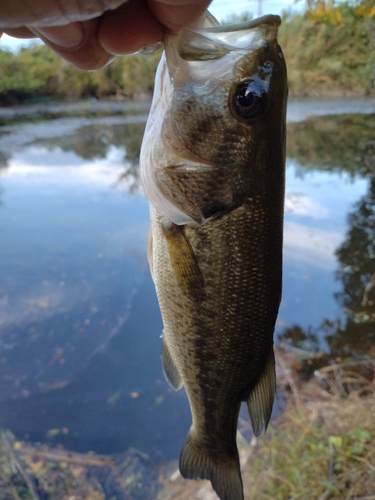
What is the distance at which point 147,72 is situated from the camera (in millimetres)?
22172

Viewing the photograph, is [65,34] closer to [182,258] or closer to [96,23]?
[96,23]

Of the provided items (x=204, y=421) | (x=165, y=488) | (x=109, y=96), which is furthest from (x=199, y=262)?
(x=109, y=96)

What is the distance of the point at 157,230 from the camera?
129 centimetres

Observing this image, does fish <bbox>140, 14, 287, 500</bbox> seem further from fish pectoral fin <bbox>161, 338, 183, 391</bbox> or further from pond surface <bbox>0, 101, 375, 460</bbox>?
pond surface <bbox>0, 101, 375, 460</bbox>

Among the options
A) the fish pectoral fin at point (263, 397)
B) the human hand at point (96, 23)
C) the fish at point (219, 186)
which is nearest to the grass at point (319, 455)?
the fish pectoral fin at point (263, 397)

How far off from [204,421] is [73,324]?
3.39 m

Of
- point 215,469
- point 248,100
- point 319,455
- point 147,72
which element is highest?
point 147,72

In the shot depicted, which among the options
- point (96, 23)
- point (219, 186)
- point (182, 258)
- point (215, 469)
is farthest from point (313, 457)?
point (96, 23)

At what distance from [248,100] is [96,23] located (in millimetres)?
894

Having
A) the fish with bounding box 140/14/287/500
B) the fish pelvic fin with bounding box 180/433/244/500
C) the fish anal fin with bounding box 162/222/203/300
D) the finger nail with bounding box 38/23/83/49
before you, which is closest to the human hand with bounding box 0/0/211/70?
the finger nail with bounding box 38/23/83/49

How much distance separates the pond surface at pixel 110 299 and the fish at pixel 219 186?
2650mm

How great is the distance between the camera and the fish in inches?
44.5

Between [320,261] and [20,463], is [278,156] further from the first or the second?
[320,261]

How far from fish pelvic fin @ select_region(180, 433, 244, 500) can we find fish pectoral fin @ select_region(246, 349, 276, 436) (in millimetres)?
248
